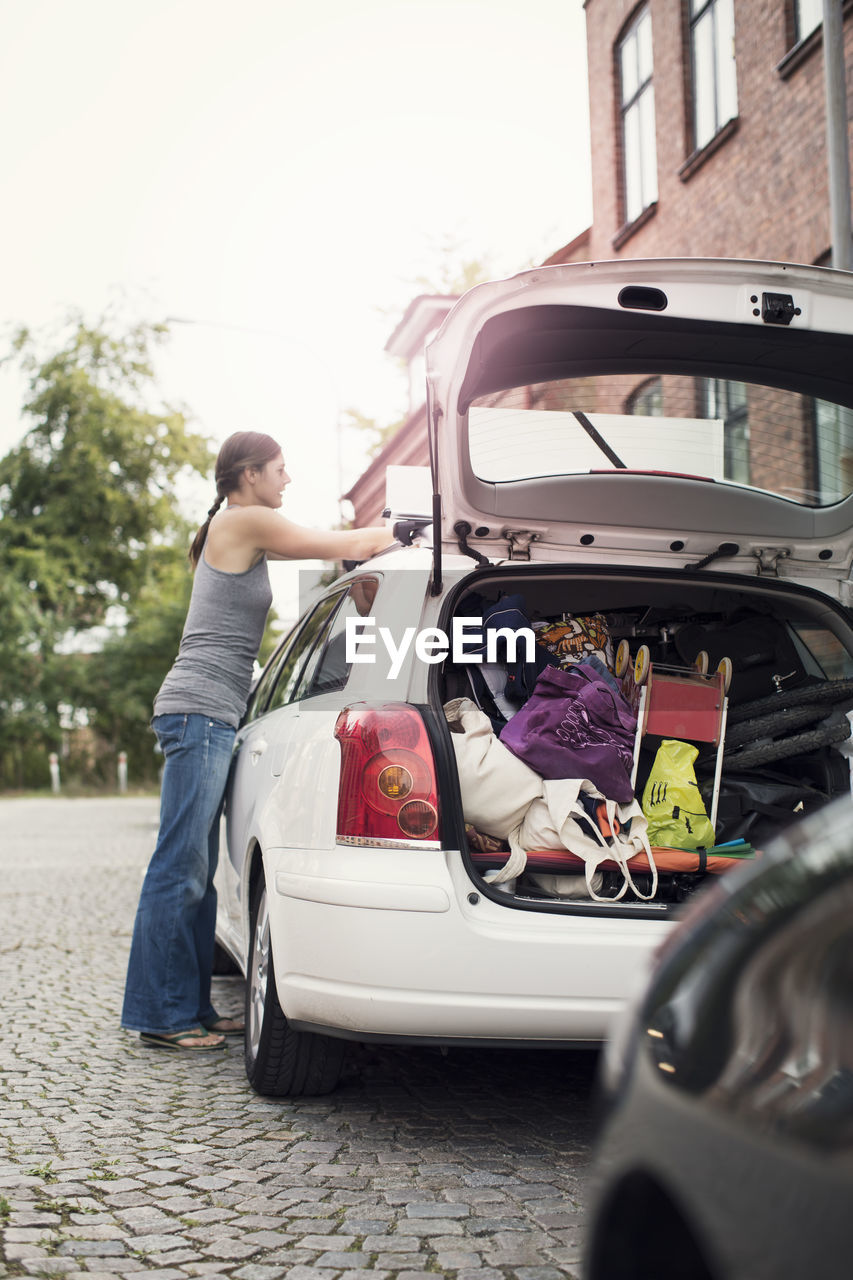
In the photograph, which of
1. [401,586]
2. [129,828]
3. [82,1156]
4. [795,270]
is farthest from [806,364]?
[129,828]

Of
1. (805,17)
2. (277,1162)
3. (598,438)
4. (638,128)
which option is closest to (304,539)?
(598,438)

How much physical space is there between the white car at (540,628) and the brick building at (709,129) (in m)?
3.53

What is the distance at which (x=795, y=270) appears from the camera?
3.89m

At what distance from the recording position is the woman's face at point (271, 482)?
5145 millimetres

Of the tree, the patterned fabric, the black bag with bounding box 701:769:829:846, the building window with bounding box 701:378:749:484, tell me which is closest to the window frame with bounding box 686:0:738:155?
the building window with bounding box 701:378:749:484

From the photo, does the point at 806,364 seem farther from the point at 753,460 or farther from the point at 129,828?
the point at 129,828

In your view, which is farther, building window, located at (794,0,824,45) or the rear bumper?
building window, located at (794,0,824,45)

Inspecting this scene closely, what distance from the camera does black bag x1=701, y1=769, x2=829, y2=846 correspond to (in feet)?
13.8

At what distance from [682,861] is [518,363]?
5.56 ft

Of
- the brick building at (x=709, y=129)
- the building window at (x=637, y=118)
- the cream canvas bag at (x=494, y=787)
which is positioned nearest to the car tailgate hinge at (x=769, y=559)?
the cream canvas bag at (x=494, y=787)

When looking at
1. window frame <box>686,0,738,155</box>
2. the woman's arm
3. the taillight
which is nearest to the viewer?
the taillight

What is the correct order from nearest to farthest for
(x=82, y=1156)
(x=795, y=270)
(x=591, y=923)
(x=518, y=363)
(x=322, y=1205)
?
(x=322, y=1205) < (x=591, y=923) < (x=82, y=1156) < (x=795, y=270) < (x=518, y=363)

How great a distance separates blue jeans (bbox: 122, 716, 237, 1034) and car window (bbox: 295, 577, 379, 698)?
662mm

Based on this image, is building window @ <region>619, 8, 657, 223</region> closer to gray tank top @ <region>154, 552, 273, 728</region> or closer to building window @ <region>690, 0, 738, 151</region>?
building window @ <region>690, 0, 738, 151</region>
